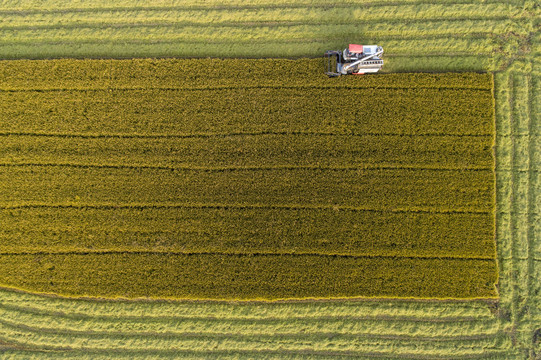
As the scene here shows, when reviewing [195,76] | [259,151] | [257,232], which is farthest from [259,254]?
[195,76]

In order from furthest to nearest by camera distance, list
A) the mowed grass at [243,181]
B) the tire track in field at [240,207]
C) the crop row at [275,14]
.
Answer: the crop row at [275,14], the tire track in field at [240,207], the mowed grass at [243,181]

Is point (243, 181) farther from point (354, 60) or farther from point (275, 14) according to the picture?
point (275, 14)

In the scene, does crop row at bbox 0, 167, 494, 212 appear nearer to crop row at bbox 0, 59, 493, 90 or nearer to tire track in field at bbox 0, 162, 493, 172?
tire track in field at bbox 0, 162, 493, 172

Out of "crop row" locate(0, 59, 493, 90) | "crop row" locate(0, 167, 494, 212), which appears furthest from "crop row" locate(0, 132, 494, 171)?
"crop row" locate(0, 59, 493, 90)

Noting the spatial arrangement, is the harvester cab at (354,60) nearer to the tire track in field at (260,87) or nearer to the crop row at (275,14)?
the tire track in field at (260,87)

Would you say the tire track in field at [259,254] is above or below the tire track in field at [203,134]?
below

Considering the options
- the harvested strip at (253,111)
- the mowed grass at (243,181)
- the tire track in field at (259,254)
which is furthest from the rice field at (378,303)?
the tire track in field at (259,254)
